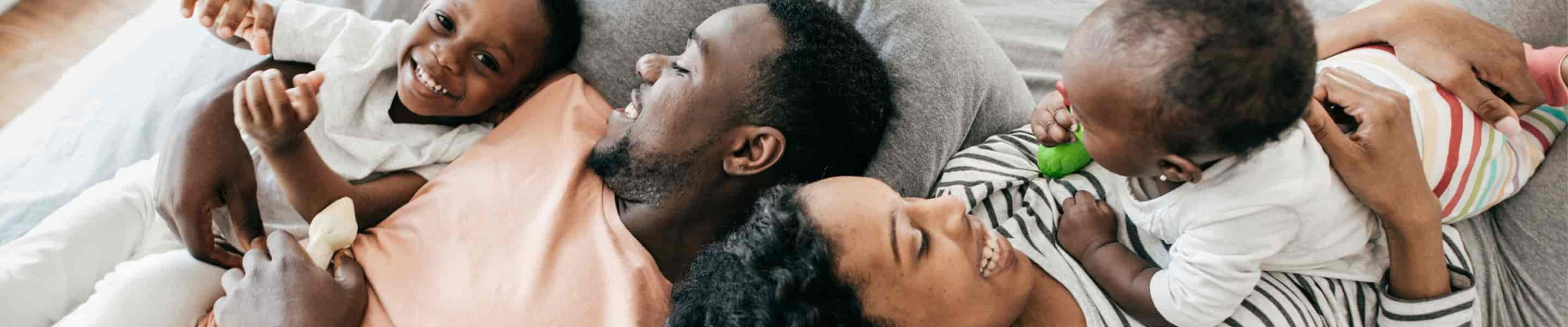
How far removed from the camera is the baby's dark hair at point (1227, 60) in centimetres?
89

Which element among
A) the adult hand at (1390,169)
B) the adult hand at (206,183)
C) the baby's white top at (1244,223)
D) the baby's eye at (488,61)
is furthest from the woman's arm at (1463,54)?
the adult hand at (206,183)

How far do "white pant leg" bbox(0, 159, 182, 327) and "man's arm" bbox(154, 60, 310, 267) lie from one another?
11 centimetres

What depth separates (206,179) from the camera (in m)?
1.33

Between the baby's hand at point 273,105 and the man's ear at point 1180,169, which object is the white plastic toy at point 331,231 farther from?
the man's ear at point 1180,169

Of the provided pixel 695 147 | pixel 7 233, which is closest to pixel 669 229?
pixel 695 147

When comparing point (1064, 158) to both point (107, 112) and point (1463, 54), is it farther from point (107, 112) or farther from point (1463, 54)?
point (107, 112)

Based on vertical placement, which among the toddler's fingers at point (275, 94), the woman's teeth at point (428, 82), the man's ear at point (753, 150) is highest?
Result: the toddler's fingers at point (275, 94)

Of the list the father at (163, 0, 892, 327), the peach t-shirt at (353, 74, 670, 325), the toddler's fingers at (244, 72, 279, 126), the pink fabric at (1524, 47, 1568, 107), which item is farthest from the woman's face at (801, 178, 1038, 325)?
the pink fabric at (1524, 47, 1568, 107)

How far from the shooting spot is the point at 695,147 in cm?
130

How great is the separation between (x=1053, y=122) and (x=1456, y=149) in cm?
58

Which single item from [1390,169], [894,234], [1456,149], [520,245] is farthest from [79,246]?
[1456,149]

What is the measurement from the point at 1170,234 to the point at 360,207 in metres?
1.26

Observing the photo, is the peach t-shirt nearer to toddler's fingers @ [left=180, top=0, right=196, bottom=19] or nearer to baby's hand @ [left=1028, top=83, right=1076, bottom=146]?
toddler's fingers @ [left=180, top=0, right=196, bottom=19]

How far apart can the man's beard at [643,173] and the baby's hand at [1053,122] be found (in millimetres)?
530
